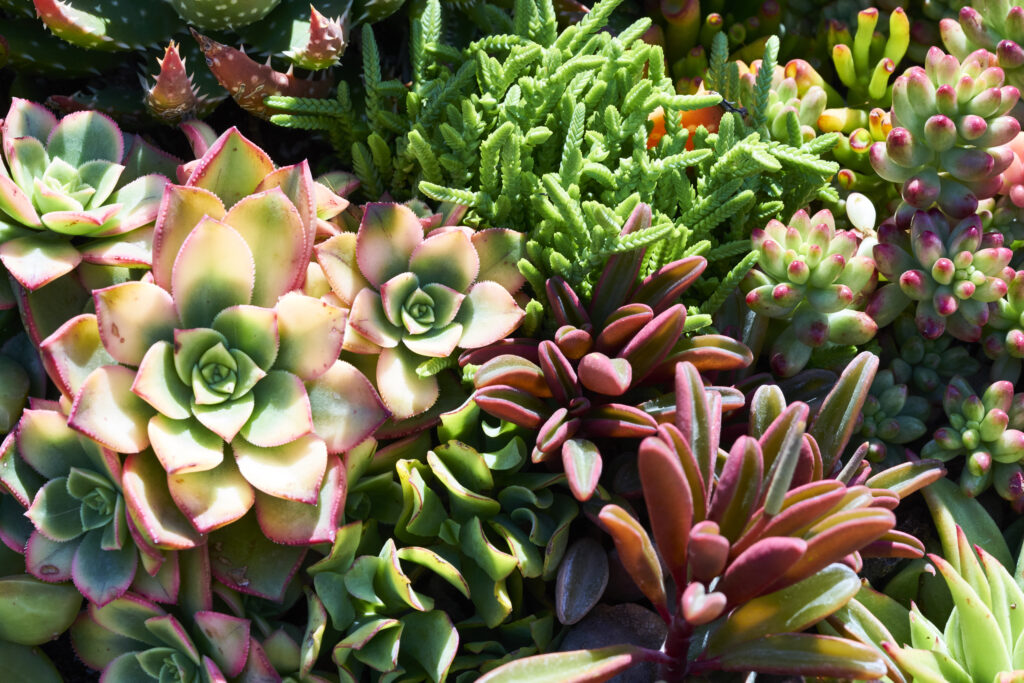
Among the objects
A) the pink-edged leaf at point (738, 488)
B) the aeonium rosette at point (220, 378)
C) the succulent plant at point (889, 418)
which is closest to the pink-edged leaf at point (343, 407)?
the aeonium rosette at point (220, 378)

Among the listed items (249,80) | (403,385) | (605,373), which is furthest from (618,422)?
(249,80)

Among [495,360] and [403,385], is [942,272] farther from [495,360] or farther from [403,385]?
[403,385]

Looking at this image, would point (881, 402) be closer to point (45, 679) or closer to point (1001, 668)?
point (1001, 668)

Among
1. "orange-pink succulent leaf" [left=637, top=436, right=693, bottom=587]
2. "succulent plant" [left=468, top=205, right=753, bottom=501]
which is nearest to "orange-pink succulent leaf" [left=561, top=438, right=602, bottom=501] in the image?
"succulent plant" [left=468, top=205, right=753, bottom=501]

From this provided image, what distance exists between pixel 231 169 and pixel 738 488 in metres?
0.89

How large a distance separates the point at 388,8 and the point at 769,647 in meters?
1.29

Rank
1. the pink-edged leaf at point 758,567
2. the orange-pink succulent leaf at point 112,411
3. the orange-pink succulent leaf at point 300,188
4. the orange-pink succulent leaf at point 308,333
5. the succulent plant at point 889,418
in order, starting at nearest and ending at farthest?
the pink-edged leaf at point 758,567
the orange-pink succulent leaf at point 112,411
the orange-pink succulent leaf at point 308,333
the orange-pink succulent leaf at point 300,188
the succulent plant at point 889,418

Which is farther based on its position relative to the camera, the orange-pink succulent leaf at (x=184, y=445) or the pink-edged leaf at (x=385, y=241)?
the pink-edged leaf at (x=385, y=241)

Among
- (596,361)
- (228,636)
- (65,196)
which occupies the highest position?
(65,196)

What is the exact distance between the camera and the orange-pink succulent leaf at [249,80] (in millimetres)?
1465

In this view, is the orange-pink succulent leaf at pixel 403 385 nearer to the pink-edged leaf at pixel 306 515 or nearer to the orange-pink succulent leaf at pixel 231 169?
the pink-edged leaf at pixel 306 515

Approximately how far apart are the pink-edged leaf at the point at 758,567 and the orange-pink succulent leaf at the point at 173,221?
861mm

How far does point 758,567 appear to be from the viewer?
3.50ft

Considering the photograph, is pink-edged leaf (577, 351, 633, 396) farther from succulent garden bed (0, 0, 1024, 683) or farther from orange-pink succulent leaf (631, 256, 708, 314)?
orange-pink succulent leaf (631, 256, 708, 314)
